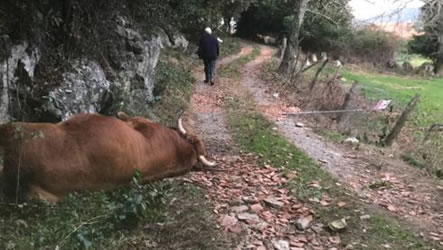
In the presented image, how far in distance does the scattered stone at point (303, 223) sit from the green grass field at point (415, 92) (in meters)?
14.4

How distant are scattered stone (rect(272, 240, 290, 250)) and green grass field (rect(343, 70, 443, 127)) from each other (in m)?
15.0

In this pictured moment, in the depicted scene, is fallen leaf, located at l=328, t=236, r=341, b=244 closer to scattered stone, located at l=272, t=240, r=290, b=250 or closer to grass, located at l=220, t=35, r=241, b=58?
scattered stone, located at l=272, t=240, r=290, b=250

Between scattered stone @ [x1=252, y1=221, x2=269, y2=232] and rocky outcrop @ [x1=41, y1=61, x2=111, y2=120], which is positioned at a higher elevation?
rocky outcrop @ [x1=41, y1=61, x2=111, y2=120]

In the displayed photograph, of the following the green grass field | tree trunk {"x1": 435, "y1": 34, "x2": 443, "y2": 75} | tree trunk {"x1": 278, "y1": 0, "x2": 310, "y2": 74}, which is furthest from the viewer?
tree trunk {"x1": 435, "y1": 34, "x2": 443, "y2": 75}

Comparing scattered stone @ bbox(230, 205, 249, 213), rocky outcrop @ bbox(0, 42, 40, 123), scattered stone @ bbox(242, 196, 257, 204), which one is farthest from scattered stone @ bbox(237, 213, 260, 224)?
rocky outcrop @ bbox(0, 42, 40, 123)

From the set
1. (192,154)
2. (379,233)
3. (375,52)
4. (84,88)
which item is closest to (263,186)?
(192,154)

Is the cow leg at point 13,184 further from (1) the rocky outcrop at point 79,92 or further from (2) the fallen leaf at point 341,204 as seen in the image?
(2) the fallen leaf at point 341,204

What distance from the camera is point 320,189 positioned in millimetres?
7008

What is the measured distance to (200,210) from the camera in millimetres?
5891

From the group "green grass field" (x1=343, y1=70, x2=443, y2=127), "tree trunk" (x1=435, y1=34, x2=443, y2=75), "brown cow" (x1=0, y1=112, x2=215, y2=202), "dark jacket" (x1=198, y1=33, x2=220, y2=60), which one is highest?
"dark jacket" (x1=198, y1=33, x2=220, y2=60)

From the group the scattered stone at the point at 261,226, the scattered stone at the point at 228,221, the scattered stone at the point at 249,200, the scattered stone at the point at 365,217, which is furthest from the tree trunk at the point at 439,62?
the scattered stone at the point at 228,221

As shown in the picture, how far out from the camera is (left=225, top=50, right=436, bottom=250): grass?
18.7 ft

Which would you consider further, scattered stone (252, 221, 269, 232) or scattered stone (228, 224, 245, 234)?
scattered stone (252, 221, 269, 232)

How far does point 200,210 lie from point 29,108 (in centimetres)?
263
